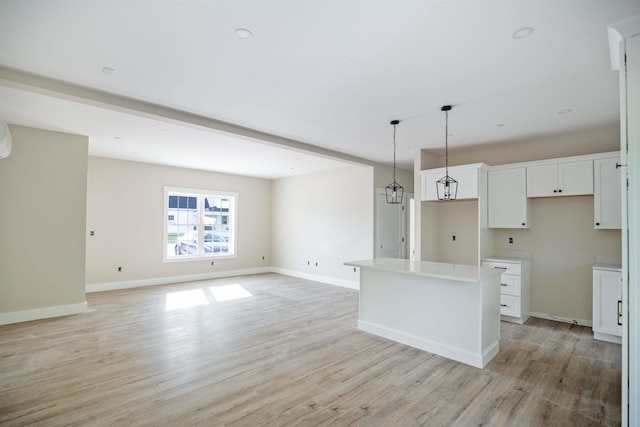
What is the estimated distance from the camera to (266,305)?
545cm

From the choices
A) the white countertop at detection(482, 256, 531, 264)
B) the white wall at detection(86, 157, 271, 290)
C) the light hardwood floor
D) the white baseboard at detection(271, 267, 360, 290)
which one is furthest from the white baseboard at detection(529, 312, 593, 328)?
the white wall at detection(86, 157, 271, 290)

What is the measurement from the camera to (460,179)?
16.6 feet

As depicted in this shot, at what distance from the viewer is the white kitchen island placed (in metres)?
3.20

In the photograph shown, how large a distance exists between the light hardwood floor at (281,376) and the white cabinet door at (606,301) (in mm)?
210

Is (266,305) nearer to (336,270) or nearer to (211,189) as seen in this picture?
(336,270)

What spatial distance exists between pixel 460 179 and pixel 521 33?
3.05 m

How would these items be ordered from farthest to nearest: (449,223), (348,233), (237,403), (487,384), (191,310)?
(348,233)
(449,223)
(191,310)
(487,384)
(237,403)

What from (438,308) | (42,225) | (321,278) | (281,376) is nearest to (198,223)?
(321,278)

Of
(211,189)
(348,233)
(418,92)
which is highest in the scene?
(418,92)

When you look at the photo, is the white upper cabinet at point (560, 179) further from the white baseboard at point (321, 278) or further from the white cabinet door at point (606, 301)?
the white baseboard at point (321, 278)

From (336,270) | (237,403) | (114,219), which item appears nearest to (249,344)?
(237,403)

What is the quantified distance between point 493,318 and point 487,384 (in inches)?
32.7

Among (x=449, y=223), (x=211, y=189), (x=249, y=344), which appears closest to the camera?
(x=249, y=344)

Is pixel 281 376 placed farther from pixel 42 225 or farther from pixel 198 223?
pixel 198 223
